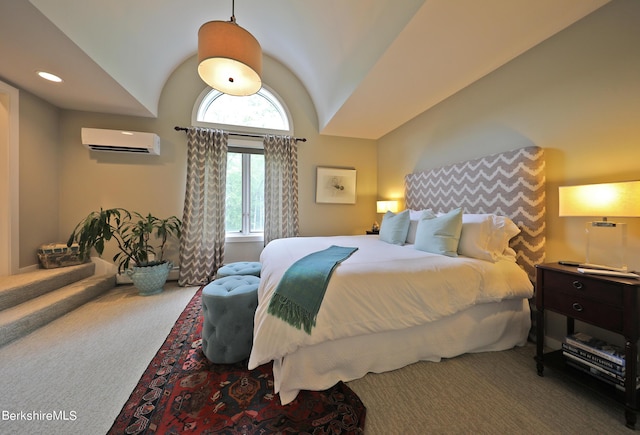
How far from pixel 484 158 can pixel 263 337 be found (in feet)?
8.52

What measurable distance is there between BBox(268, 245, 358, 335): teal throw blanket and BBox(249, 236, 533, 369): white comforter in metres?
0.04

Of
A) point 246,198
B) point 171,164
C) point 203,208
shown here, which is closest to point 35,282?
point 203,208

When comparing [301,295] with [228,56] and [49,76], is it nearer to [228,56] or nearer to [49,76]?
[228,56]

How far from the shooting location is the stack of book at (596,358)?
1.22 meters

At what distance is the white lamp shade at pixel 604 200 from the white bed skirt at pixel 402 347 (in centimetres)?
86

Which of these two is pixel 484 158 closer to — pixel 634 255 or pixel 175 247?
pixel 634 255

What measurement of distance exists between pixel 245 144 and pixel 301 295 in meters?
3.08

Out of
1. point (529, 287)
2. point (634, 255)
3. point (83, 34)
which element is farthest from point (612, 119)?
point (83, 34)

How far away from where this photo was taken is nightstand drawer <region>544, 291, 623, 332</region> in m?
1.19

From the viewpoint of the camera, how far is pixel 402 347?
154 centimetres

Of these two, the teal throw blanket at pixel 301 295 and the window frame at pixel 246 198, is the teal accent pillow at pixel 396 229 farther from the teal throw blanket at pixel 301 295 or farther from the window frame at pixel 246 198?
the window frame at pixel 246 198

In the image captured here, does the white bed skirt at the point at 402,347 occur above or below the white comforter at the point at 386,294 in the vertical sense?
below

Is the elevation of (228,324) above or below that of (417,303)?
below

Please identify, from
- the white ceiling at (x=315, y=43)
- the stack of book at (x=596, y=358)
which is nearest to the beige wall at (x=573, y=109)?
the white ceiling at (x=315, y=43)
